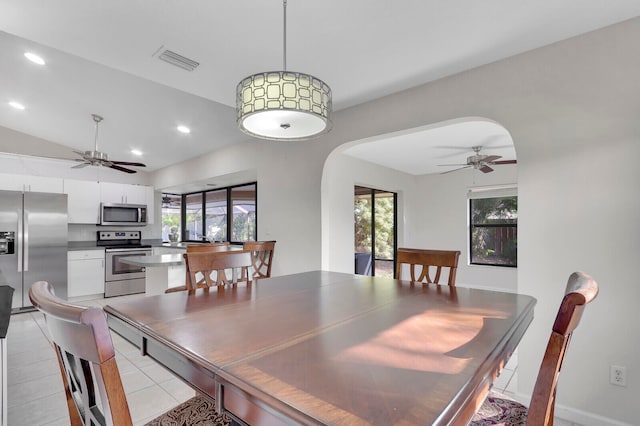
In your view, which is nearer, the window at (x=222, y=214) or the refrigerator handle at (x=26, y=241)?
the refrigerator handle at (x=26, y=241)

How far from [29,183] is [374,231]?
5685mm

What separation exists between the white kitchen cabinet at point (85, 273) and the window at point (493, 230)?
Answer: 6.83 metres

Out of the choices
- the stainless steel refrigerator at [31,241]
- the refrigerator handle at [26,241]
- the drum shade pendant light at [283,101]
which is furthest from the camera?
the refrigerator handle at [26,241]

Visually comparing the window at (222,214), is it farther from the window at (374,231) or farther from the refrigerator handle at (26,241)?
the refrigerator handle at (26,241)

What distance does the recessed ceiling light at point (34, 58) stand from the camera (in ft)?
9.66

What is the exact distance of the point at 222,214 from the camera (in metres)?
6.05

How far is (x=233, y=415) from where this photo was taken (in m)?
0.75

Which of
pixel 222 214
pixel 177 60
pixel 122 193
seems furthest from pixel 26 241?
pixel 177 60

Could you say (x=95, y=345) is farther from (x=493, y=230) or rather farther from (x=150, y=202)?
Answer: (x=493, y=230)

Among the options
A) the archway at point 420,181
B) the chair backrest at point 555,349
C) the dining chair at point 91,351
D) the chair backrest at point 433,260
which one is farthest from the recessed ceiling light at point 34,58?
the chair backrest at point 555,349

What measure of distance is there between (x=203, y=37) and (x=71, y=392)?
198 cm

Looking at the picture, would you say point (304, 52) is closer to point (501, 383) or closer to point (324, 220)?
point (324, 220)

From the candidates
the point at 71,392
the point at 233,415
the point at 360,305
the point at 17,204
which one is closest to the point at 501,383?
the point at 360,305

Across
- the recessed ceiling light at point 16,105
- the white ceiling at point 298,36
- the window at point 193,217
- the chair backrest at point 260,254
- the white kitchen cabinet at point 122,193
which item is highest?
the recessed ceiling light at point 16,105
